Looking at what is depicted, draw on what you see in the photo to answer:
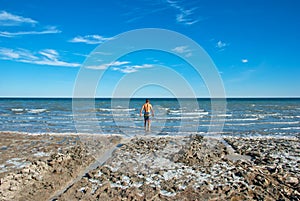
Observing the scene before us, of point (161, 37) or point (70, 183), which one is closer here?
point (70, 183)

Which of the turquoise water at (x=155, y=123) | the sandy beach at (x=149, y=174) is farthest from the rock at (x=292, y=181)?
the turquoise water at (x=155, y=123)

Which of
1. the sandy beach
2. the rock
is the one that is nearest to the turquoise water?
the sandy beach

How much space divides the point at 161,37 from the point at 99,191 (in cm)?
1072

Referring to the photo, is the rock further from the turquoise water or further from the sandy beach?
the turquoise water

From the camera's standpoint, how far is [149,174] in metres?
7.50

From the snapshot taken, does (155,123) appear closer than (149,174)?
No

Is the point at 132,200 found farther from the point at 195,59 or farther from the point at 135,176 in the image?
the point at 195,59

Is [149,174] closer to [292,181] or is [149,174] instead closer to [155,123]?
[292,181]

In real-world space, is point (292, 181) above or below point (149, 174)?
above

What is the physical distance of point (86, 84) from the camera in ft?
44.3

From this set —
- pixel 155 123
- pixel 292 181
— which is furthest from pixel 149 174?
pixel 155 123

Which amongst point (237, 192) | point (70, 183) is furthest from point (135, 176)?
point (237, 192)

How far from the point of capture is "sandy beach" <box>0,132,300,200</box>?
19.5 feet

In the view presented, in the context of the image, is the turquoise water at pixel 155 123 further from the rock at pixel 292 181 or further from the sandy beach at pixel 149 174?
the rock at pixel 292 181
